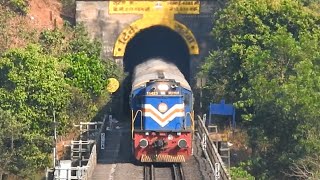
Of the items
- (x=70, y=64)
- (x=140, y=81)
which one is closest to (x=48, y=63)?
(x=70, y=64)

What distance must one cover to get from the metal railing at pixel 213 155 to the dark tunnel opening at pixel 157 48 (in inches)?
417

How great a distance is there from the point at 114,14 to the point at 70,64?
17.2ft

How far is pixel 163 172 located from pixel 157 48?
2071cm

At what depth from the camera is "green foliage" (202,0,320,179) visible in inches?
1277

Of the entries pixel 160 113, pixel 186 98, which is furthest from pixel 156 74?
pixel 160 113

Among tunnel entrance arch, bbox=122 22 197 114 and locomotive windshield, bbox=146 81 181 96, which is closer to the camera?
locomotive windshield, bbox=146 81 181 96

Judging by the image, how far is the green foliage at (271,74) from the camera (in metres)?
32.4

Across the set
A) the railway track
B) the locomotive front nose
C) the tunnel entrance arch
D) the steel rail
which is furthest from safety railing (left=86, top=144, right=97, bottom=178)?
the tunnel entrance arch

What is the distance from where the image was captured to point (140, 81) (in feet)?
105

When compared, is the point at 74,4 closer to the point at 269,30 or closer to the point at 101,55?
the point at 101,55

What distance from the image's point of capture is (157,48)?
50.1 m

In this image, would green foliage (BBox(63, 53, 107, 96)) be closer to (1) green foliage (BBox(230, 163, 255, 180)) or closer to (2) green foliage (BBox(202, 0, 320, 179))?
(2) green foliage (BBox(202, 0, 320, 179))

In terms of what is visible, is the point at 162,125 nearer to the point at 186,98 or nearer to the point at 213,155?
the point at 186,98

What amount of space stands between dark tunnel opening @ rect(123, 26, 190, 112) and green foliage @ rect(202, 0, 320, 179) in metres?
4.12
